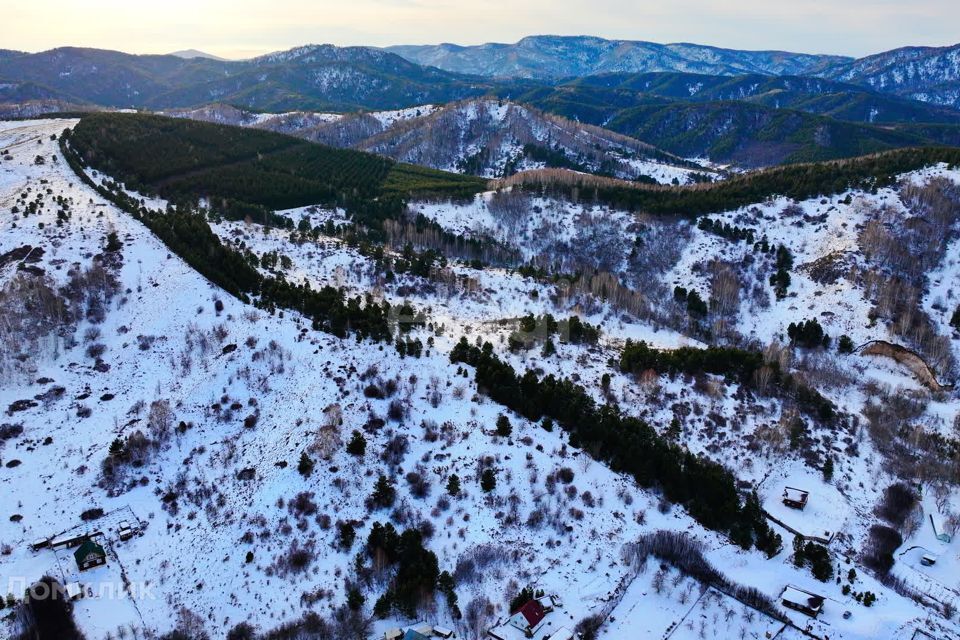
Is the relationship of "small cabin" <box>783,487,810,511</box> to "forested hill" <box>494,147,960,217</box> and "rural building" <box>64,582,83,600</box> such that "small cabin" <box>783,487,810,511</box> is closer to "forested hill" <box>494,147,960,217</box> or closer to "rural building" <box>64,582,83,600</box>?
"rural building" <box>64,582,83,600</box>

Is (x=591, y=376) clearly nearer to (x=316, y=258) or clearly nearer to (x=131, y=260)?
(x=316, y=258)

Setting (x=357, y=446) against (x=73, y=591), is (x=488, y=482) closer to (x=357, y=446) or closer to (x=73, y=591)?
(x=357, y=446)

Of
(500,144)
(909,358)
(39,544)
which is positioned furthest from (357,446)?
(500,144)

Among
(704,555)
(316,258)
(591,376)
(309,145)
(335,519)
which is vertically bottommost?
(704,555)

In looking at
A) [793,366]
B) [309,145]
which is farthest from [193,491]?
[309,145]

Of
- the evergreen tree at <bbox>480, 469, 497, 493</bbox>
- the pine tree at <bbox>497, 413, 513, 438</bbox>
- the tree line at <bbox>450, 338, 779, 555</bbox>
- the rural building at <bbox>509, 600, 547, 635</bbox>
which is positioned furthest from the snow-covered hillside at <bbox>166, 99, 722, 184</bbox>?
the rural building at <bbox>509, 600, 547, 635</bbox>
